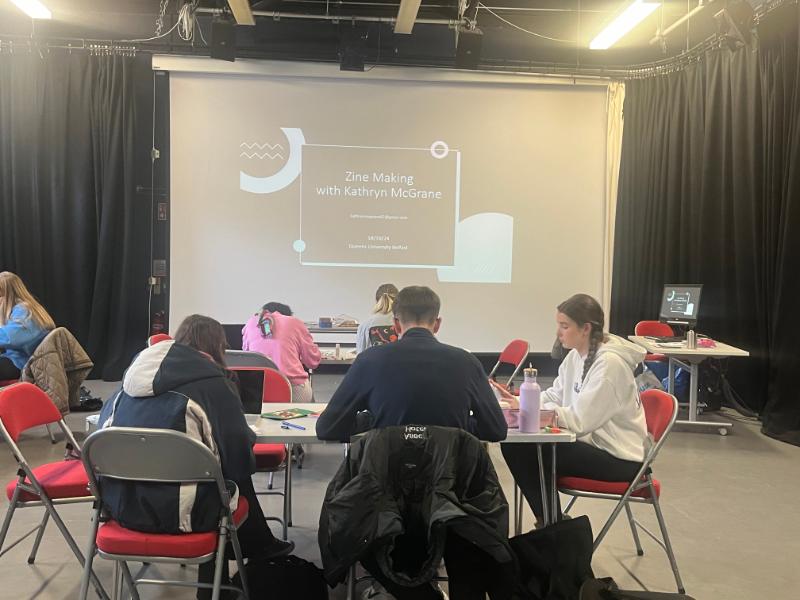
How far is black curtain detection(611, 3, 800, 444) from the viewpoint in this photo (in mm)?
5277

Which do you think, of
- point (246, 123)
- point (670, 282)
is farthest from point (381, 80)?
point (670, 282)

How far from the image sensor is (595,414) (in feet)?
8.46

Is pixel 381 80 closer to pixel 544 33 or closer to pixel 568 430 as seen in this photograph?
pixel 544 33

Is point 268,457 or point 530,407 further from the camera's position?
point 268,457

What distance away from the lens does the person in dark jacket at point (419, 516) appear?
1.92 meters

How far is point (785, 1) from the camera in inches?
210

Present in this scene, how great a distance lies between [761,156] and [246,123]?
488cm

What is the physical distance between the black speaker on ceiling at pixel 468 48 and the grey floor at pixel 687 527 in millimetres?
3879

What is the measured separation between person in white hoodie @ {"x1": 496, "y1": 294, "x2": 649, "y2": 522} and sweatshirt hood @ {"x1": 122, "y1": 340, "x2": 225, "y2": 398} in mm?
1349

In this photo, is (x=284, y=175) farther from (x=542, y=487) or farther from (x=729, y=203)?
(x=542, y=487)

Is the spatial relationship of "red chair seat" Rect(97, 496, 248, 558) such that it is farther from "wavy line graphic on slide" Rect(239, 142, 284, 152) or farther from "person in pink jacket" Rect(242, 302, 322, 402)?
"wavy line graphic on slide" Rect(239, 142, 284, 152)

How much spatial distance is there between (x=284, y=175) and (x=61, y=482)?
15.9ft

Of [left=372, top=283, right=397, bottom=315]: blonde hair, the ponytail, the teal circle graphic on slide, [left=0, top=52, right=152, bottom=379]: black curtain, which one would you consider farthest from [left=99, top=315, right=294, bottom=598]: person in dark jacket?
the teal circle graphic on slide

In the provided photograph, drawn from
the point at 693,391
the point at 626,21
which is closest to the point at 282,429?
the point at 693,391
